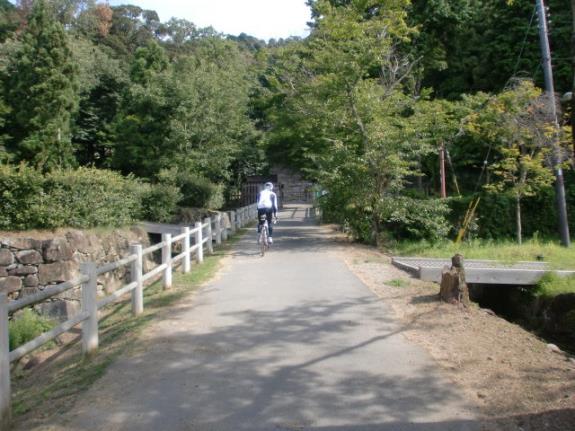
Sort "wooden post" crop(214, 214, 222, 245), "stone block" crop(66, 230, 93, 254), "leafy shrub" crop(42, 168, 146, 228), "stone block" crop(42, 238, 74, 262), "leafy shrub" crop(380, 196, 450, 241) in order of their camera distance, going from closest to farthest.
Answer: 1. "stone block" crop(42, 238, 74, 262)
2. "stone block" crop(66, 230, 93, 254)
3. "leafy shrub" crop(42, 168, 146, 228)
4. "leafy shrub" crop(380, 196, 450, 241)
5. "wooden post" crop(214, 214, 222, 245)

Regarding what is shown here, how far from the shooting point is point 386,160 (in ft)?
53.9

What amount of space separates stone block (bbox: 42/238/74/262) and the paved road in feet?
16.1

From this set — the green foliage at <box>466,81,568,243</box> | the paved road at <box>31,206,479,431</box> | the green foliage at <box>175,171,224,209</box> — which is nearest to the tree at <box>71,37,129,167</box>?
the green foliage at <box>175,171,224,209</box>

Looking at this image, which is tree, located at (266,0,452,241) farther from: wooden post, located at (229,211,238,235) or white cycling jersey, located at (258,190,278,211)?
wooden post, located at (229,211,238,235)

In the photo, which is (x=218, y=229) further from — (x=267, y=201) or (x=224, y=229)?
(x=267, y=201)

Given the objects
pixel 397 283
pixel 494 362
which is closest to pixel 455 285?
pixel 397 283

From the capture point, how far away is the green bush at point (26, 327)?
1011 cm

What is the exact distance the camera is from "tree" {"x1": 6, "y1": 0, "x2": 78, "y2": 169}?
1071 inches

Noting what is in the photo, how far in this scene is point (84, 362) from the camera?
21.3 feet

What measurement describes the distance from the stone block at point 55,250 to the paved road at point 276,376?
16.1 ft

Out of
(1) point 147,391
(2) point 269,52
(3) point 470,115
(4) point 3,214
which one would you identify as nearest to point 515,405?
(1) point 147,391

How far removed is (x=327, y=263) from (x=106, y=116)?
29719 millimetres

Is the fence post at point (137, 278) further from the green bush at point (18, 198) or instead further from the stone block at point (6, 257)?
the green bush at point (18, 198)

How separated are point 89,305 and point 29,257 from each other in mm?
6899
